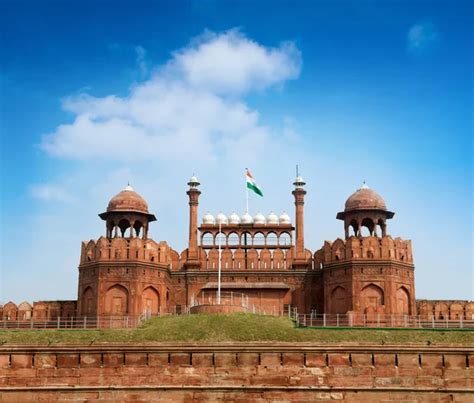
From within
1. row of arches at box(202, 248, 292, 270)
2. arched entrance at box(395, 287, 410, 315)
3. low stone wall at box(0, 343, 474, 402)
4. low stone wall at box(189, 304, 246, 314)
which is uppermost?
row of arches at box(202, 248, 292, 270)

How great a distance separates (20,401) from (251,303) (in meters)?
16.5

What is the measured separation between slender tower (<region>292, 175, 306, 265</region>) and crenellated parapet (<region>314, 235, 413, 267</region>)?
7.45 ft

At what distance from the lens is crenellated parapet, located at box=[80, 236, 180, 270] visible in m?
41.3

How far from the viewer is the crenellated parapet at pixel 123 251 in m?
41.3

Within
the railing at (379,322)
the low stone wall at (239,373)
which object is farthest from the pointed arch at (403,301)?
the low stone wall at (239,373)

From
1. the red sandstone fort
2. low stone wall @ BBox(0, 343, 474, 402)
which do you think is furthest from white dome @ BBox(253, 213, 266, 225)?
low stone wall @ BBox(0, 343, 474, 402)

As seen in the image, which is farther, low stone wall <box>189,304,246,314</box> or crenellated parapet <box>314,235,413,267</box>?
crenellated parapet <box>314,235,413,267</box>

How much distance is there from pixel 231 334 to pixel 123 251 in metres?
12.6

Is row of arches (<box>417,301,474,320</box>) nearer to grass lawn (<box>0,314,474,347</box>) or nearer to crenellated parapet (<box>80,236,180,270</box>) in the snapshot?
grass lawn (<box>0,314,474,347</box>)

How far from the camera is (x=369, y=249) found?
133ft

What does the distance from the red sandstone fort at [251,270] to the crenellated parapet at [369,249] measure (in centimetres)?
6

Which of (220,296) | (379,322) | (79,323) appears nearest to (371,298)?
(379,322)

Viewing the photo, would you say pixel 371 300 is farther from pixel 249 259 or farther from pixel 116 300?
pixel 116 300

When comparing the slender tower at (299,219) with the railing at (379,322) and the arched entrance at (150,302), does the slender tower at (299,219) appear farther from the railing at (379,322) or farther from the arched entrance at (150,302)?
the arched entrance at (150,302)
